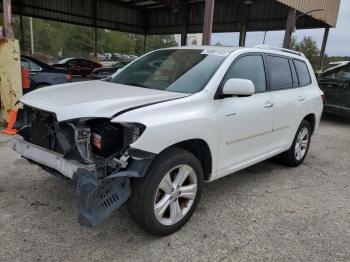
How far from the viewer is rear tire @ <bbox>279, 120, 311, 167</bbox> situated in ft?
16.5

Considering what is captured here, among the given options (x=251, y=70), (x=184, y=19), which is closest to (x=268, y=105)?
(x=251, y=70)

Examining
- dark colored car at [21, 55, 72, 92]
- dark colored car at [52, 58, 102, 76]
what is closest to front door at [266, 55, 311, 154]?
dark colored car at [21, 55, 72, 92]

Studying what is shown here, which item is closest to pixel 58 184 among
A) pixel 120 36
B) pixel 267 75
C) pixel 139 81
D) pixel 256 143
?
pixel 139 81

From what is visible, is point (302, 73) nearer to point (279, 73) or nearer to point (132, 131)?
point (279, 73)

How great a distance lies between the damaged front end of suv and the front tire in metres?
0.13

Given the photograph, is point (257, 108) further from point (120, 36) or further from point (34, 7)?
point (120, 36)

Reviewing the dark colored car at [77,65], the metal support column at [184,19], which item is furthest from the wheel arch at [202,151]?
the metal support column at [184,19]

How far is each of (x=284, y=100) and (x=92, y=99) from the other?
264cm

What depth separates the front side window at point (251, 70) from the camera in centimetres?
370

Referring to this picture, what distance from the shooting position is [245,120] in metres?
3.66

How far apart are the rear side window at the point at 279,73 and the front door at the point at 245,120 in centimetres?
20

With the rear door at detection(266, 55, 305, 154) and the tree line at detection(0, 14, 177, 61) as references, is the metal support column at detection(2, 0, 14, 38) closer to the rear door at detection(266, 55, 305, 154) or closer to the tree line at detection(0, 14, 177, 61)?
the rear door at detection(266, 55, 305, 154)

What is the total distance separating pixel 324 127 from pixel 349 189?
5.03 meters

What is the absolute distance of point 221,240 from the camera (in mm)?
3064
